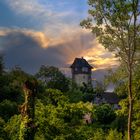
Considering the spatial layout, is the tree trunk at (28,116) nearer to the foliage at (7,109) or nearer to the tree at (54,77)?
the foliage at (7,109)

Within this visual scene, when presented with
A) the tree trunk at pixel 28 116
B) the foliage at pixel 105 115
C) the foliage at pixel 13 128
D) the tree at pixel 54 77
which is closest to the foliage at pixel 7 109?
the foliage at pixel 13 128

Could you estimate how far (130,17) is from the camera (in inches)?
1655

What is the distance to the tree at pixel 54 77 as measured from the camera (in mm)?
118425

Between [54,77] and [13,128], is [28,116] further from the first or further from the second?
[54,77]

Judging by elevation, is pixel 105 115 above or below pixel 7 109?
above

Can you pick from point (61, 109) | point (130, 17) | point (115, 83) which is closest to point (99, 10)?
point (130, 17)

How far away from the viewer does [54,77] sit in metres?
120

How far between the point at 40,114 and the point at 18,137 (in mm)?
2590

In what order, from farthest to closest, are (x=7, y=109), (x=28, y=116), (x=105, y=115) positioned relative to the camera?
(x=105, y=115), (x=7, y=109), (x=28, y=116)

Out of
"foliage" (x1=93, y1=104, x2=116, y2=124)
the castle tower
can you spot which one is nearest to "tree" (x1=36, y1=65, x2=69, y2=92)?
"foliage" (x1=93, y1=104, x2=116, y2=124)

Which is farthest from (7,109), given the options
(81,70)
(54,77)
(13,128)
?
(81,70)

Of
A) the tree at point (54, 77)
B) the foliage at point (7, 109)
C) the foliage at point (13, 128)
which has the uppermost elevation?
the tree at point (54, 77)

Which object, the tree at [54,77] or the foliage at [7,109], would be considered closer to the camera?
the foliage at [7,109]

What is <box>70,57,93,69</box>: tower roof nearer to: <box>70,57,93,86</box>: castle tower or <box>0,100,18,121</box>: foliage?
<box>70,57,93,86</box>: castle tower
